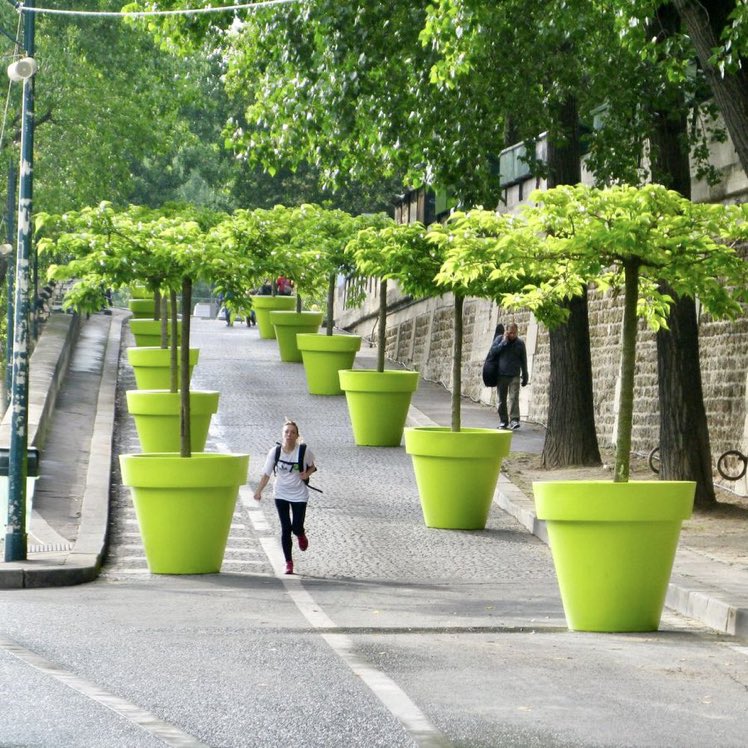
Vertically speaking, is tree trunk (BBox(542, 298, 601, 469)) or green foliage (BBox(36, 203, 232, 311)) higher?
green foliage (BBox(36, 203, 232, 311))

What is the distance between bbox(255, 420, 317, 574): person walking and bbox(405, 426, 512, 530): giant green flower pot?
91.4 inches

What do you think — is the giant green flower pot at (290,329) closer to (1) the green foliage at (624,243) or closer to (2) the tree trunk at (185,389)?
(2) the tree trunk at (185,389)

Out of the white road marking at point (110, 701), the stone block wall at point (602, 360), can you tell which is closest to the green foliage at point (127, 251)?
the white road marking at point (110, 701)

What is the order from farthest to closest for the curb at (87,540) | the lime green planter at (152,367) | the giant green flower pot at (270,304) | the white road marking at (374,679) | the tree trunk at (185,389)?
the giant green flower pot at (270,304) < the lime green planter at (152,367) < the tree trunk at (185,389) < the curb at (87,540) < the white road marking at (374,679)

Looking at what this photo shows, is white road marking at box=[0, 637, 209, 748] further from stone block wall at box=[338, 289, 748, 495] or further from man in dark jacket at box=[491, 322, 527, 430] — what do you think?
man in dark jacket at box=[491, 322, 527, 430]

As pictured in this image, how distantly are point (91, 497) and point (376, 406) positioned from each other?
6271 mm

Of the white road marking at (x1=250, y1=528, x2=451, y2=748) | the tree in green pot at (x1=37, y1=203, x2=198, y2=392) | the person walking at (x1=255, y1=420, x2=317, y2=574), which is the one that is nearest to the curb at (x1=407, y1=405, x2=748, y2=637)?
the white road marking at (x1=250, y1=528, x2=451, y2=748)

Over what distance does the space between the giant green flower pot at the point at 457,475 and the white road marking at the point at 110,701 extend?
725 centimetres

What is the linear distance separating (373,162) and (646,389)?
176 inches

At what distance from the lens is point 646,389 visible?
21.4 metres

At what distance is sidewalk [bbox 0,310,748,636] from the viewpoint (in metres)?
12.1

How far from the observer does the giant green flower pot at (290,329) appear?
111 feet

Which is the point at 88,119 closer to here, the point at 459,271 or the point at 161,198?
the point at 459,271

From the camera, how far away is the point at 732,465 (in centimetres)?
1814
